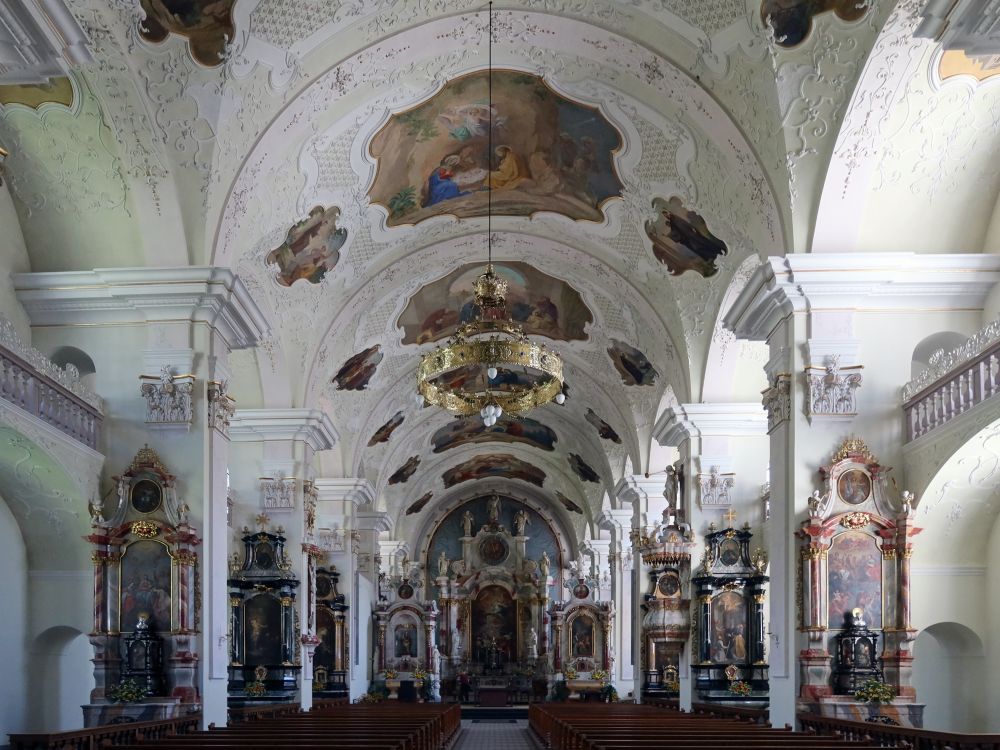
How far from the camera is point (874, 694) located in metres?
12.0

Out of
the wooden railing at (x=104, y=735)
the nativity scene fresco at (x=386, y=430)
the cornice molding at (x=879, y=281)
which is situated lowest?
the wooden railing at (x=104, y=735)

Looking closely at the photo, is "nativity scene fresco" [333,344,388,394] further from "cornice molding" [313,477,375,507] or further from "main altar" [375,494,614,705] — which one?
"main altar" [375,494,614,705]

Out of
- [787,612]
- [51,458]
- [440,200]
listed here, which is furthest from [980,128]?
[51,458]

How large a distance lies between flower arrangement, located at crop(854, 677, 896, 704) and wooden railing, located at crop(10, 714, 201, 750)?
6.90 metres

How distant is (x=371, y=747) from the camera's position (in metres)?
9.06

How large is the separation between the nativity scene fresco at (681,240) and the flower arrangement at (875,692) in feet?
22.4

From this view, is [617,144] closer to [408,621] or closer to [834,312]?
[834,312]

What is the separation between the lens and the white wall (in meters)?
13.6

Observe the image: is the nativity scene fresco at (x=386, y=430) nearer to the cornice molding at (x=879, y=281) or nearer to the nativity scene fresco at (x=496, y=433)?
the nativity scene fresco at (x=496, y=433)

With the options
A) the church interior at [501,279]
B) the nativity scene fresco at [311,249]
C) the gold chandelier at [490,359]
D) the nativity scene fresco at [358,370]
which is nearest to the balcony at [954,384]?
the church interior at [501,279]

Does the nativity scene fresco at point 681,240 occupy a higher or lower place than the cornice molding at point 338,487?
higher

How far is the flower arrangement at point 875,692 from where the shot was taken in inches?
474

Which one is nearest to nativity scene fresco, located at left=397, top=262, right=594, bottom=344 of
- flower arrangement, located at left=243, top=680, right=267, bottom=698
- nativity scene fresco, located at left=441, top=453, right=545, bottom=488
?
flower arrangement, located at left=243, top=680, right=267, bottom=698

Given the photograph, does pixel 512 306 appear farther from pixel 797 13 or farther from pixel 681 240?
pixel 797 13
